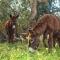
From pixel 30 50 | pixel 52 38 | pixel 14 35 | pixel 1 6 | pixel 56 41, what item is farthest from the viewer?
pixel 1 6

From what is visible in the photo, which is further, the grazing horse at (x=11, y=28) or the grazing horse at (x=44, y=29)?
the grazing horse at (x=11, y=28)

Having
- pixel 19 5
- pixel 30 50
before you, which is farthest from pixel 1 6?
pixel 30 50

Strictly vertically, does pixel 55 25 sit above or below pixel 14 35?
above

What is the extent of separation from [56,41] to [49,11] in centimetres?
375

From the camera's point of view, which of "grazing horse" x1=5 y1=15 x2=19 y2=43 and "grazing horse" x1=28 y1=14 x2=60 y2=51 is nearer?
"grazing horse" x1=28 y1=14 x2=60 y2=51

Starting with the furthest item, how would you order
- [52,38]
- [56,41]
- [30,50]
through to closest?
1. [56,41]
2. [52,38]
3. [30,50]

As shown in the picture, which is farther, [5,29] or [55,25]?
[5,29]

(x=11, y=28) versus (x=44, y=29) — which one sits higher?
(x=44, y=29)

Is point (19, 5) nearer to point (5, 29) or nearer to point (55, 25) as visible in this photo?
point (5, 29)

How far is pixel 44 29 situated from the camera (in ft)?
32.5

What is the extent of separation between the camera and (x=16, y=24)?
12727mm

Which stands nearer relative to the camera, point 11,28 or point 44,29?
point 44,29

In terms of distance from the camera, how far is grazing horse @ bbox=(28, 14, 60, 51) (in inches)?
368

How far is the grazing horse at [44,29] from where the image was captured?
9.34 m
